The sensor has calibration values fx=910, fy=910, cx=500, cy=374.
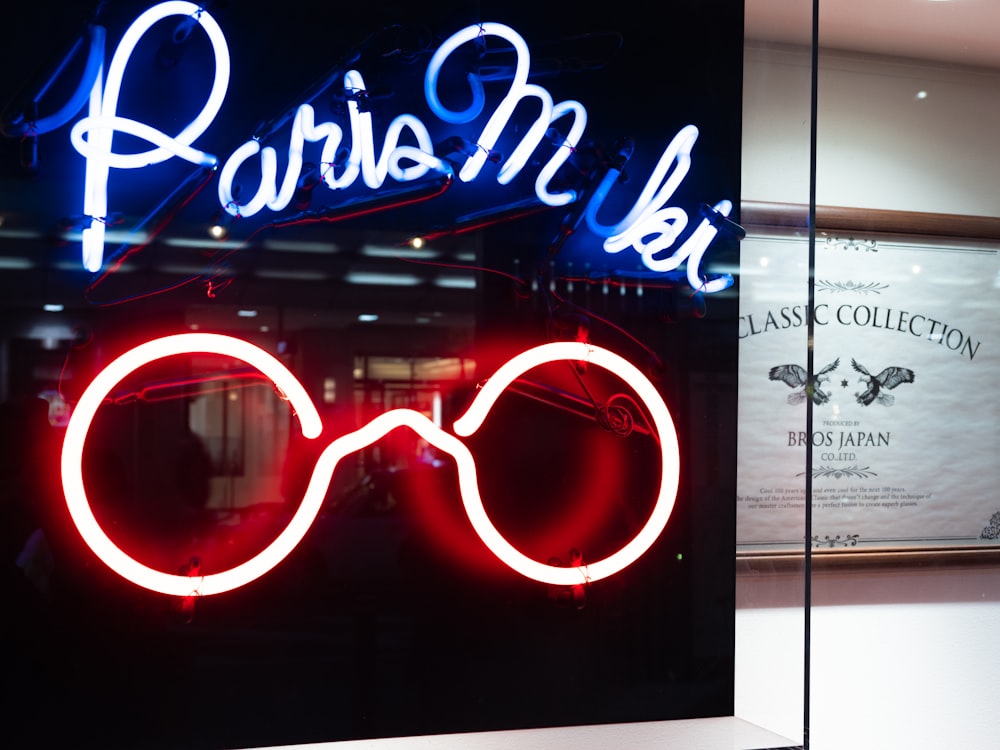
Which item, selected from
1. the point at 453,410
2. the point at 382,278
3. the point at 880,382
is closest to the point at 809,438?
the point at 880,382

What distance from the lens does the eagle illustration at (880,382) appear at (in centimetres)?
265

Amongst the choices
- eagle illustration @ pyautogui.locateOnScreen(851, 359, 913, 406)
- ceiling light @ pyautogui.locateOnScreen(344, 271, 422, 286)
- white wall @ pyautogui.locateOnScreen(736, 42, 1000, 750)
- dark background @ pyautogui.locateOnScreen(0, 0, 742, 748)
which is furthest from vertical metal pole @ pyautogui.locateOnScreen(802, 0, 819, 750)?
ceiling light @ pyautogui.locateOnScreen(344, 271, 422, 286)

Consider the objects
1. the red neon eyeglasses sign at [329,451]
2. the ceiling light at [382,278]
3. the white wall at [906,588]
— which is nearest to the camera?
the red neon eyeglasses sign at [329,451]

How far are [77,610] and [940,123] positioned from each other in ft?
8.84

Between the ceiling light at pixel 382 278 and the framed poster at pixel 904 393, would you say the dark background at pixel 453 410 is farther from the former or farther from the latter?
the framed poster at pixel 904 393

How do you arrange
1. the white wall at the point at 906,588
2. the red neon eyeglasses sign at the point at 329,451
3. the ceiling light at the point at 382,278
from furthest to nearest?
the white wall at the point at 906,588 < the ceiling light at the point at 382,278 < the red neon eyeglasses sign at the point at 329,451

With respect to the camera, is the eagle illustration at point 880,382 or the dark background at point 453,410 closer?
the dark background at point 453,410

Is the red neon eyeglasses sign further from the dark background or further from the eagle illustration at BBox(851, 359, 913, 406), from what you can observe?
the eagle illustration at BBox(851, 359, 913, 406)

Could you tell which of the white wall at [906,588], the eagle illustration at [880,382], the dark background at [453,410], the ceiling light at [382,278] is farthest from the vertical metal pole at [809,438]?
the ceiling light at [382,278]

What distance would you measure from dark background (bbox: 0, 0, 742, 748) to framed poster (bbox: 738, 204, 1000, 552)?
1.61 feet

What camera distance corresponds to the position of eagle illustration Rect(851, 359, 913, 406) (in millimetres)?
2654

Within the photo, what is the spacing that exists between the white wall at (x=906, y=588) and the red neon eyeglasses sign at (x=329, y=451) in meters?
0.79

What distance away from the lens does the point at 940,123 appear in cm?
276

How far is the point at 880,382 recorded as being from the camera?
2.67 m
